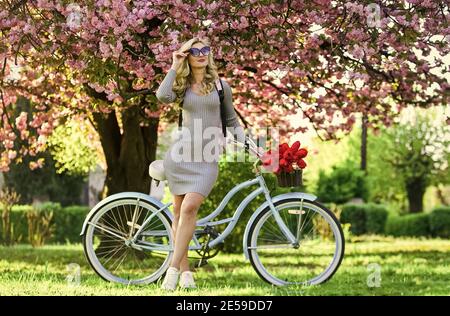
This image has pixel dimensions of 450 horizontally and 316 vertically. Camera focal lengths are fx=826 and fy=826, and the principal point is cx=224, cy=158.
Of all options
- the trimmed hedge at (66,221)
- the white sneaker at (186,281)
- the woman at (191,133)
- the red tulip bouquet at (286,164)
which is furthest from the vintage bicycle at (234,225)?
the trimmed hedge at (66,221)

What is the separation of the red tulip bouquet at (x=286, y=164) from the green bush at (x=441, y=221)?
54.3 feet

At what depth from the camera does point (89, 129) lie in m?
14.4

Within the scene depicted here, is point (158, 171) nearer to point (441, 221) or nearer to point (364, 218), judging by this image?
point (364, 218)

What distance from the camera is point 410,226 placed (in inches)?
931

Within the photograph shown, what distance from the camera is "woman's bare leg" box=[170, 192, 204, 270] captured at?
262 inches

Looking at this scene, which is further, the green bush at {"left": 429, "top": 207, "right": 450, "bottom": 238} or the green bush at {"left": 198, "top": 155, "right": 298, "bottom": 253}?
the green bush at {"left": 429, "top": 207, "right": 450, "bottom": 238}

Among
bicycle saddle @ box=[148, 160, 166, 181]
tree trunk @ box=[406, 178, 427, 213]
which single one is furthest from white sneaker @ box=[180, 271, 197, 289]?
tree trunk @ box=[406, 178, 427, 213]

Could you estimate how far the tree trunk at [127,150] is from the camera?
460 inches

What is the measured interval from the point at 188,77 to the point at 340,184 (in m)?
18.6

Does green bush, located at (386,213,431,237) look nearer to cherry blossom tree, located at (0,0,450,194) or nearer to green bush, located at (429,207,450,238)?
green bush, located at (429,207,450,238)

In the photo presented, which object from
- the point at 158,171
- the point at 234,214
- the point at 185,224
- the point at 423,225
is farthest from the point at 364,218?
the point at 185,224

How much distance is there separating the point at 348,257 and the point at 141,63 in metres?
6.01

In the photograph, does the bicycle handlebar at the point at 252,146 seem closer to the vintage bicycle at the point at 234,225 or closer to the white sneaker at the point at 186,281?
the vintage bicycle at the point at 234,225

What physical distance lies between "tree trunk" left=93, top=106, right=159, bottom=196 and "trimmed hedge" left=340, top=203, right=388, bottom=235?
37.3 feet
